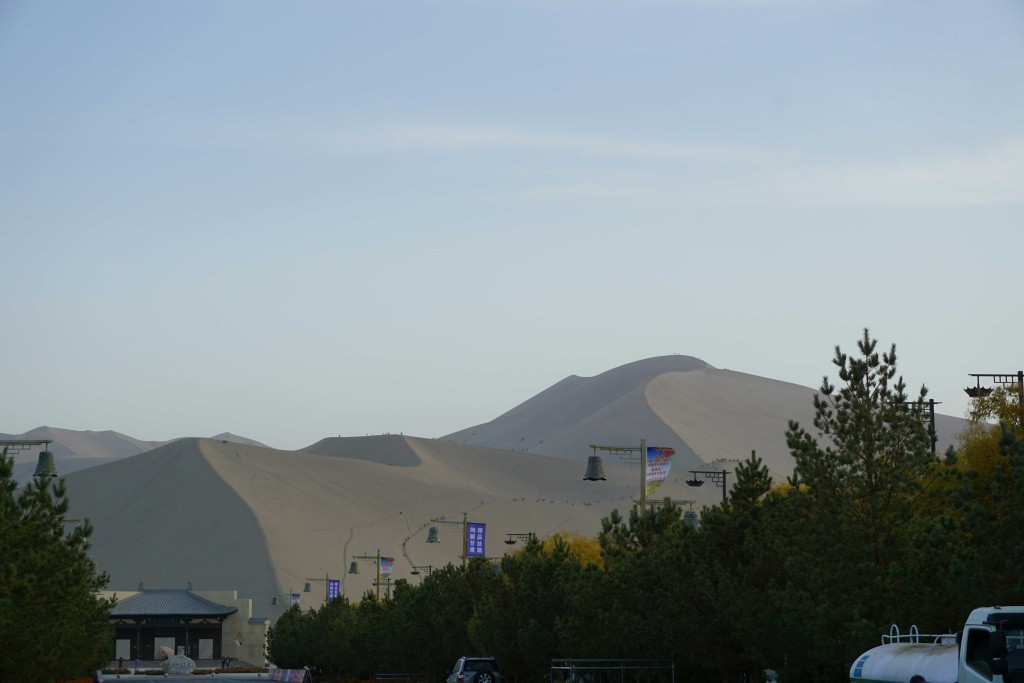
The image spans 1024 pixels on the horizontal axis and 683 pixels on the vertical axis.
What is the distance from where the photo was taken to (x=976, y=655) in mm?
22406

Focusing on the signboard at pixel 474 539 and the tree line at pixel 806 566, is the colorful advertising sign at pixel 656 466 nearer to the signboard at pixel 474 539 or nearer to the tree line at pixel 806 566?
the tree line at pixel 806 566

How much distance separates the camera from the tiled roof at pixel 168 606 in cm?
18262

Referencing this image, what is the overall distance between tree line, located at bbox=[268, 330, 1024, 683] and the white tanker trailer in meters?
4.53

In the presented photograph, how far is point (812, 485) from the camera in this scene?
119 ft

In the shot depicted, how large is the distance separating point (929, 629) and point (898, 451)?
16.3 ft

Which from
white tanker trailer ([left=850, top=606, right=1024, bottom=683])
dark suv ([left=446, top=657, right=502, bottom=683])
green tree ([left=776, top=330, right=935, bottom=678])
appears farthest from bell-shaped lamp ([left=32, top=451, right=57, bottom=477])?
white tanker trailer ([left=850, top=606, right=1024, bottom=683])

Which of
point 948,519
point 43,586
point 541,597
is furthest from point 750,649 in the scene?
point 43,586

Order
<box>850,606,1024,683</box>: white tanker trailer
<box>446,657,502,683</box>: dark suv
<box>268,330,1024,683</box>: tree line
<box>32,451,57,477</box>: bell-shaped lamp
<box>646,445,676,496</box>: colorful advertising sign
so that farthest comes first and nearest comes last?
<box>446,657,502,683</box>: dark suv
<box>646,445,676,496</box>: colorful advertising sign
<box>32,451,57,477</box>: bell-shaped lamp
<box>268,330,1024,683</box>: tree line
<box>850,606,1024,683</box>: white tanker trailer

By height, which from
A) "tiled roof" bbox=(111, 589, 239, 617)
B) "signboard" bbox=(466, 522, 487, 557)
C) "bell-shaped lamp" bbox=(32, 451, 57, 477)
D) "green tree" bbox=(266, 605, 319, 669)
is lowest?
"green tree" bbox=(266, 605, 319, 669)

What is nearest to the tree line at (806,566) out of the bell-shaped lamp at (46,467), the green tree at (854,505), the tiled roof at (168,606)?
the green tree at (854,505)

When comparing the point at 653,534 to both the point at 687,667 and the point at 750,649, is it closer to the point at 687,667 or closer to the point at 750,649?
the point at 687,667

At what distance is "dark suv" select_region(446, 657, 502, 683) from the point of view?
49.7 meters

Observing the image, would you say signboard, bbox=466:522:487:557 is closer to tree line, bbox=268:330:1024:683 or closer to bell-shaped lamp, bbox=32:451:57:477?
tree line, bbox=268:330:1024:683

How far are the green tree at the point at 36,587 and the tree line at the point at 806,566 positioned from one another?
652 inches
